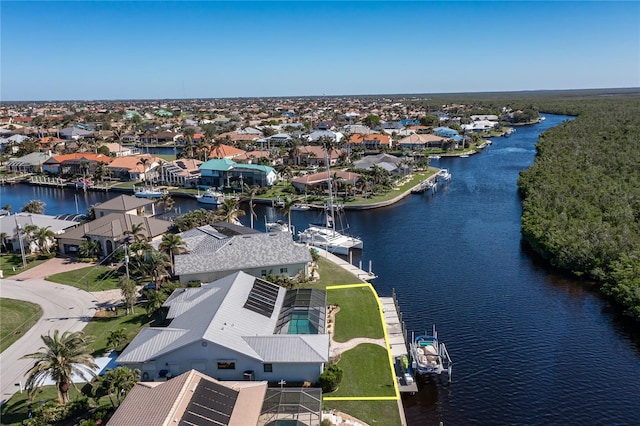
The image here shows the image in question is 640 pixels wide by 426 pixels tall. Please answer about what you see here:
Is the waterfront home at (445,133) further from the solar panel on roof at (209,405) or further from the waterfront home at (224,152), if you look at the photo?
the solar panel on roof at (209,405)

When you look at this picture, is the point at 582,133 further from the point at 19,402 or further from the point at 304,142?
the point at 19,402

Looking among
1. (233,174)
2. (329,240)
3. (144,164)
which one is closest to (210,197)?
(233,174)

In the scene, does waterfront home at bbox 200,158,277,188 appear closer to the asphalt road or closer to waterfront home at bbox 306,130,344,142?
the asphalt road

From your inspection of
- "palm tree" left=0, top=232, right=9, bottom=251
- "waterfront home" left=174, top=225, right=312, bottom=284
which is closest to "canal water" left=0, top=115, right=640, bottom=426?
"waterfront home" left=174, top=225, right=312, bottom=284

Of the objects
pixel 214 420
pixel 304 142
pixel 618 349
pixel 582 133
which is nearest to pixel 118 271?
pixel 214 420

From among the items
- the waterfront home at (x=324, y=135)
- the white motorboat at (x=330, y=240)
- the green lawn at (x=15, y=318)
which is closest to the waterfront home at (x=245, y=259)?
the white motorboat at (x=330, y=240)

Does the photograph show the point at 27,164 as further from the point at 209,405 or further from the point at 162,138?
the point at 209,405
